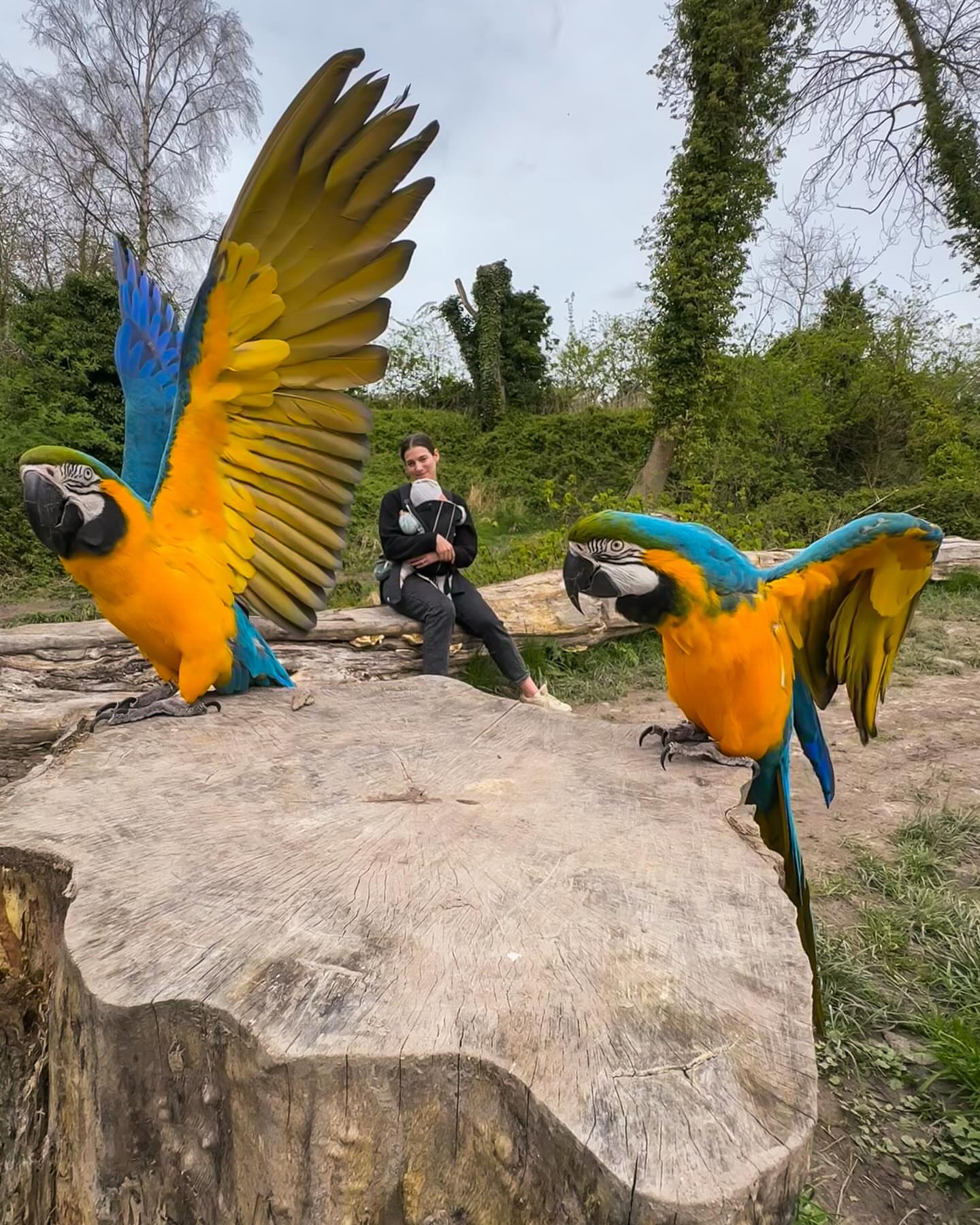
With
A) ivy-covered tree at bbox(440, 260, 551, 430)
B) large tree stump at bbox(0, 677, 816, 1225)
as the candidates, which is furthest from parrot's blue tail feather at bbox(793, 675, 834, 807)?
ivy-covered tree at bbox(440, 260, 551, 430)

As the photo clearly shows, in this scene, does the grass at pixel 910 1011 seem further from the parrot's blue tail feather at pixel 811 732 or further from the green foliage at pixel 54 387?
the green foliage at pixel 54 387

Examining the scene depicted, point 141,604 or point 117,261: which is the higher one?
point 117,261

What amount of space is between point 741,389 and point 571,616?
6.63 meters

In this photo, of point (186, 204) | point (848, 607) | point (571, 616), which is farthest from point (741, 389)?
point (848, 607)

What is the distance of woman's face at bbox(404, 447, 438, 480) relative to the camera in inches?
130

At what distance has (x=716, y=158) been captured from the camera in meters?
7.91

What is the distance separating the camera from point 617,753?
1.42m

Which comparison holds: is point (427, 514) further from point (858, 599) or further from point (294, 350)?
point (858, 599)

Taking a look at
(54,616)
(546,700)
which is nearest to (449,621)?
(546,700)

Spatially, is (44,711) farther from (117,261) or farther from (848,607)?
→ (848,607)

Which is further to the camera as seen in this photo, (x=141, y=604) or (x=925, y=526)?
(x=141, y=604)

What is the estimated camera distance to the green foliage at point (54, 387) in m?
6.43

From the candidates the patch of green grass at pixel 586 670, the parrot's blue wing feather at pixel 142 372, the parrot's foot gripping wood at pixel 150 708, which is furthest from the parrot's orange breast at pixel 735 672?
the patch of green grass at pixel 586 670

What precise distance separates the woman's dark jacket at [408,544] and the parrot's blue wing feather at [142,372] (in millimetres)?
1334
